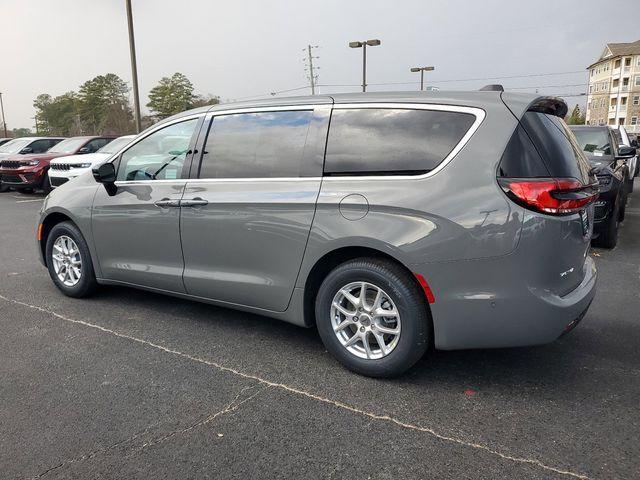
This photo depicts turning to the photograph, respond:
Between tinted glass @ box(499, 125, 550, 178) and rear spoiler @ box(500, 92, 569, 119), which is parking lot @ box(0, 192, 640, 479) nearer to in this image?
tinted glass @ box(499, 125, 550, 178)

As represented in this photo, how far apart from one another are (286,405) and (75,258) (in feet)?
9.79

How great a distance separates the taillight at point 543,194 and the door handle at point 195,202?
2.10m

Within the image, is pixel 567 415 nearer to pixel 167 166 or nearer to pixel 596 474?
pixel 596 474

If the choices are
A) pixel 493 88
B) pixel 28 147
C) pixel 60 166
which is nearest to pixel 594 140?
pixel 493 88

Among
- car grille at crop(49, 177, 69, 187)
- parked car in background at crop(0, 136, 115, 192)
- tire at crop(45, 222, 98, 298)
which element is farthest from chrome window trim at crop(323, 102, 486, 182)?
parked car in background at crop(0, 136, 115, 192)

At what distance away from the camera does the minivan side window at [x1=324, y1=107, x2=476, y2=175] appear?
304cm

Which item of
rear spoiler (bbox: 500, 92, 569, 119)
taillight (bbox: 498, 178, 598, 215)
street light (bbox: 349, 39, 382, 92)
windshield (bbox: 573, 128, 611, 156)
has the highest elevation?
street light (bbox: 349, 39, 382, 92)

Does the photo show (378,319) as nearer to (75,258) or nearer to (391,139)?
(391,139)

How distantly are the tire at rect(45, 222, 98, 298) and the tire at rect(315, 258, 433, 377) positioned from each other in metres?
2.55

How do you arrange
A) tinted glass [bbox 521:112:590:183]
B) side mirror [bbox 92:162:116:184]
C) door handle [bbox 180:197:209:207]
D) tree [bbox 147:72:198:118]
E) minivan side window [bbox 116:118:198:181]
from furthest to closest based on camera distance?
tree [bbox 147:72:198:118], side mirror [bbox 92:162:116:184], minivan side window [bbox 116:118:198:181], door handle [bbox 180:197:209:207], tinted glass [bbox 521:112:590:183]

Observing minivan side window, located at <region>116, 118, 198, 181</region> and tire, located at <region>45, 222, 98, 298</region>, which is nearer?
minivan side window, located at <region>116, 118, 198, 181</region>

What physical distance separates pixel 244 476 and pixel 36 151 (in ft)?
56.8

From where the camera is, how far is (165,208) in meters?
4.07

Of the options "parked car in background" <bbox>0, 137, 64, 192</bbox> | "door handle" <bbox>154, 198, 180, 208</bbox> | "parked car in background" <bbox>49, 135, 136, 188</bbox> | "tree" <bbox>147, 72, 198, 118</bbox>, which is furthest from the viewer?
"tree" <bbox>147, 72, 198, 118</bbox>
